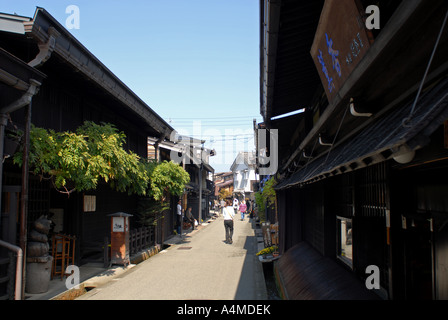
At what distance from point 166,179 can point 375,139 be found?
12.0m

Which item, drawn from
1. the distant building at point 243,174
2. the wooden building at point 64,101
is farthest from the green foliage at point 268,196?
the distant building at point 243,174

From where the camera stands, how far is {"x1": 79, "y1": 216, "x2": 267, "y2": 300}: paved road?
8.08 meters

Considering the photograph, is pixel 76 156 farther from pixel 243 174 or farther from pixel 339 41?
pixel 243 174

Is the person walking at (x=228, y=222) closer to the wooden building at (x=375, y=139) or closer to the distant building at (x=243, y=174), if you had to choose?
the wooden building at (x=375, y=139)

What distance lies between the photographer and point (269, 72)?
6332 mm

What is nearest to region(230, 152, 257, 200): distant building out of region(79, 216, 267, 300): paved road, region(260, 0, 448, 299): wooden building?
region(79, 216, 267, 300): paved road

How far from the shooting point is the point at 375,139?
9.46ft

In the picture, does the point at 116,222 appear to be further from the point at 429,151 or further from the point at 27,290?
the point at 429,151

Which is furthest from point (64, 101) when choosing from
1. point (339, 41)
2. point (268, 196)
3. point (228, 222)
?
point (268, 196)

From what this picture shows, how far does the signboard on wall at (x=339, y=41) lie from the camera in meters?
3.71

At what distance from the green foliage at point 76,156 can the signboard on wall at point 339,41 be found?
201 inches

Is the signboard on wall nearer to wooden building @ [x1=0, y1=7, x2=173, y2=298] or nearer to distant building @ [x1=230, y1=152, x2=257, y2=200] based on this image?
wooden building @ [x1=0, y1=7, x2=173, y2=298]

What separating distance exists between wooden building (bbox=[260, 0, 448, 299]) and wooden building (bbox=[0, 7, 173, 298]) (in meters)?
4.62
